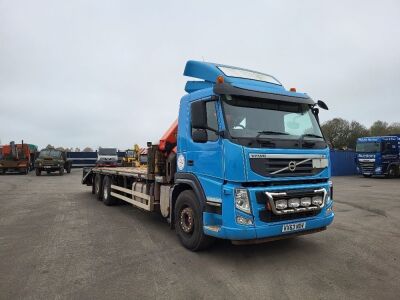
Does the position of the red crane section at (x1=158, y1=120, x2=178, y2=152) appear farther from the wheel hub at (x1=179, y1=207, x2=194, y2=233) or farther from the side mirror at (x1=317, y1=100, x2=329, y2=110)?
the side mirror at (x1=317, y1=100, x2=329, y2=110)

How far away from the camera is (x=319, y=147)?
5547 millimetres

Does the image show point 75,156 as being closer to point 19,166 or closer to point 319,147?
point 19,166

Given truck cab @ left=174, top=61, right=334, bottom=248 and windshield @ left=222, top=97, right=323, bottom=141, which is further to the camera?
windshield @ left=222, top=97, right=323, bottom=141

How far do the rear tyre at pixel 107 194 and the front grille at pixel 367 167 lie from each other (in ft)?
67.8

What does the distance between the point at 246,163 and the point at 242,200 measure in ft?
1.69

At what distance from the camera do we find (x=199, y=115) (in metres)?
5.29

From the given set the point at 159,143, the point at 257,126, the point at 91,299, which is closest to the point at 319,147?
the point at 257,126

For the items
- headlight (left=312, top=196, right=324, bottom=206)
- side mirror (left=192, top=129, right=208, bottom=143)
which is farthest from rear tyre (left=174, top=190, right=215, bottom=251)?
headlight (left=312, top=196, right=324, bottom=206)

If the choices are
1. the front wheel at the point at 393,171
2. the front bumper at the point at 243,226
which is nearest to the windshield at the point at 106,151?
the front wheel at the point at 393,171

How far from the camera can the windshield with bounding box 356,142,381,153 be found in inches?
967

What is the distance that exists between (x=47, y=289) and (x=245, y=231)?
2.56 metres

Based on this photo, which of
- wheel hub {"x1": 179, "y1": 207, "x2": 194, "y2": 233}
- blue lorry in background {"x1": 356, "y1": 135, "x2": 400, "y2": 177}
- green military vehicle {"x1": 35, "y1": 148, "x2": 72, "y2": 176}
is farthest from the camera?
green military vehicle {"x1": 35, "y1": 148, "x2": 72, "y2": 176}

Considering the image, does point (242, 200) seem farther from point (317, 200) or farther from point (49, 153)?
point (49, 153)

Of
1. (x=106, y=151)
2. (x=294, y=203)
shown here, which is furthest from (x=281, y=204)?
(x=106, y=151)
